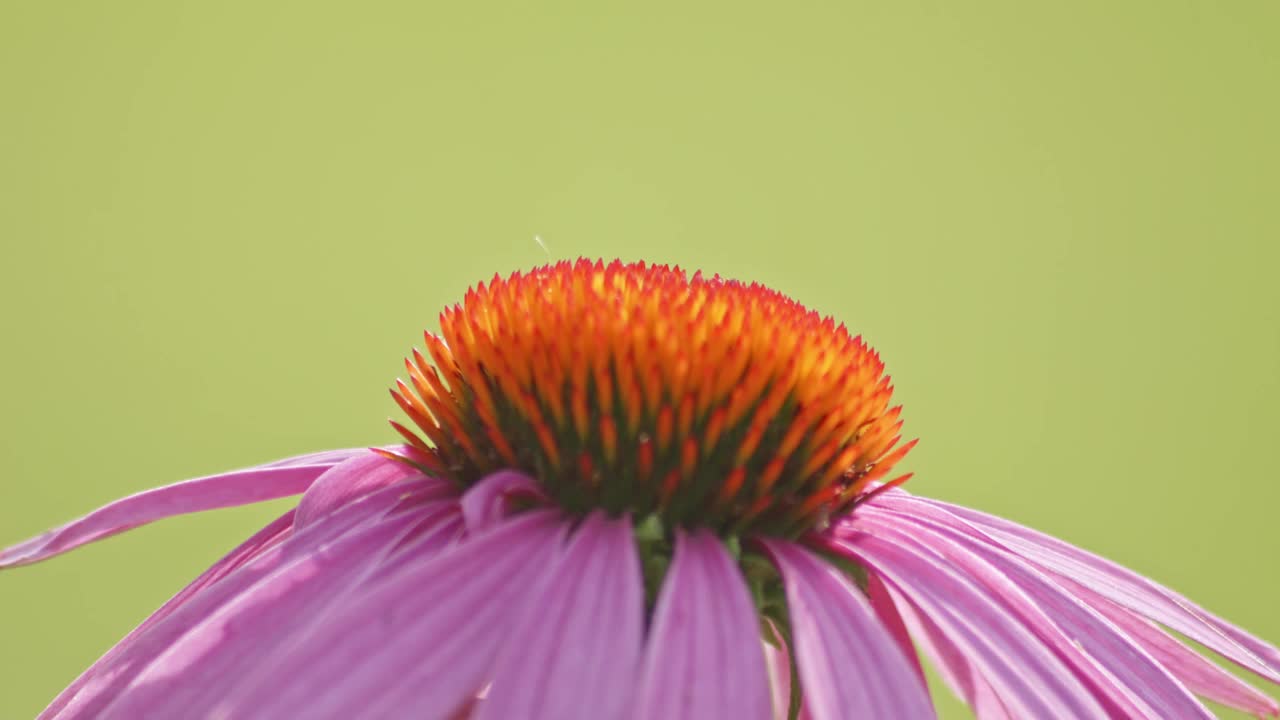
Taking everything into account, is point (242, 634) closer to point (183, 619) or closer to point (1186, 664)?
point (183, 619)

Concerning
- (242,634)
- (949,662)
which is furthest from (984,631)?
(242,634)

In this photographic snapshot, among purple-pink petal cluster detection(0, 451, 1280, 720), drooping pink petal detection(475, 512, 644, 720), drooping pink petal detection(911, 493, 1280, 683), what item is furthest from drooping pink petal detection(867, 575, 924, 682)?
drooping pink petal detection(475, 512, 644, 720)

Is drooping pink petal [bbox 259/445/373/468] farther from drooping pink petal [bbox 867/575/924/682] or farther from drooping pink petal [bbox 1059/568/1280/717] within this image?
drooping pink petal [bbox 1059/568/1280/717]

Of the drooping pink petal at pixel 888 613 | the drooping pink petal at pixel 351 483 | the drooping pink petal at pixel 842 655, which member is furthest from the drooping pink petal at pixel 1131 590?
the drooping pink petal at pixel 351 483

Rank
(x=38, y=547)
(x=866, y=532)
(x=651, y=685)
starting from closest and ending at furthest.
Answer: (x=651, y=685)
(x=866, y=532)
(x=38, y=547)

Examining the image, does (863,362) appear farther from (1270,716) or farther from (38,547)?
(38,547)

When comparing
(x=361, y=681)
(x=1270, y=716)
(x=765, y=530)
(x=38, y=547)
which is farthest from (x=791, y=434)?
(x=38, y=547)

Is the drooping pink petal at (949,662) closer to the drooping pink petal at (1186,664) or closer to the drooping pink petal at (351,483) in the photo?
the drooping pink petal at (1186,664)
